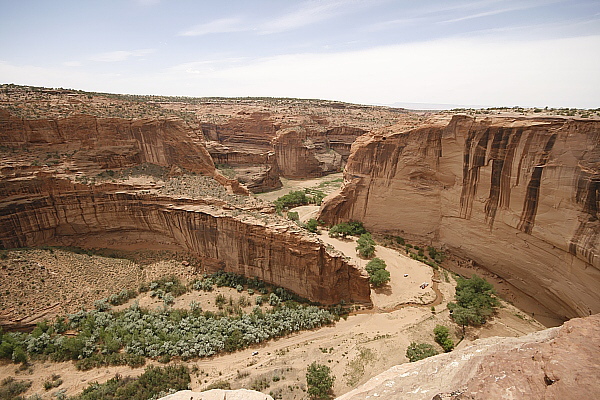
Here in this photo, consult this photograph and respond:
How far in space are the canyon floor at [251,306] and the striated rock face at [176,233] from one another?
159 centimetres

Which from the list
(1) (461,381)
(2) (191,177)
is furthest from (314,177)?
(1) (461,381)

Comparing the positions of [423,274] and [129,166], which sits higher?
[129,166]

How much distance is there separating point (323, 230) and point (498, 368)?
89.4 feet

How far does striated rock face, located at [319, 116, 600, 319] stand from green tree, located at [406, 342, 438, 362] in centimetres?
900

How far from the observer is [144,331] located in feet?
57.7

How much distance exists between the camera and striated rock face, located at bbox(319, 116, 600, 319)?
16.6 meters

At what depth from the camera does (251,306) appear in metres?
19.9

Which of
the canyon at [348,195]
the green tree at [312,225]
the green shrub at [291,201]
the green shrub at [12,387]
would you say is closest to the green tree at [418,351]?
the canyon at [348,195]

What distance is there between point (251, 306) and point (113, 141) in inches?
714

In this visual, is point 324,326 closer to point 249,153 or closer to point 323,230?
point 323,230

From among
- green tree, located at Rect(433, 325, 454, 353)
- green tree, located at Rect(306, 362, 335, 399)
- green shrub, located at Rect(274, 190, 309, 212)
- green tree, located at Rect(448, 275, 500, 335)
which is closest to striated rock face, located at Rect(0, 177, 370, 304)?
green tree, located at Rect(433, 325, 454, 353)

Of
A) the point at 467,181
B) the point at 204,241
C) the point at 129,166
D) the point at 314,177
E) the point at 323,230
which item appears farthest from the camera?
the point at 314,177

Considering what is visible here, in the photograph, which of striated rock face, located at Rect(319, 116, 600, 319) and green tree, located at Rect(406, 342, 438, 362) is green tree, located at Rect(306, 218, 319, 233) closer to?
striated rock face, located at Rect(319, 116, 600, 319)

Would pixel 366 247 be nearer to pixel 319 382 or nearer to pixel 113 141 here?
pixel 319 382
